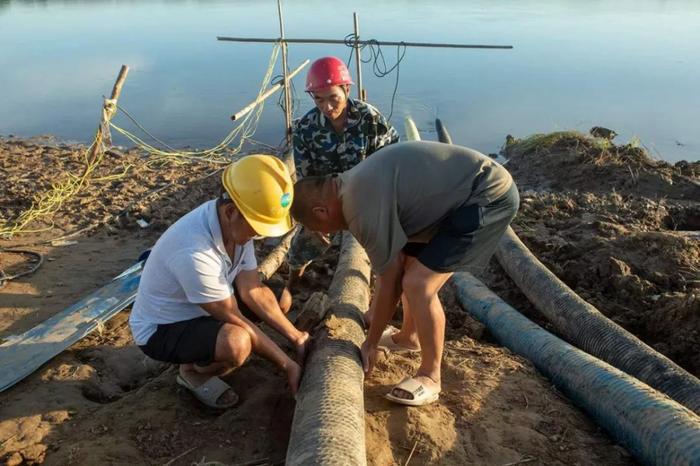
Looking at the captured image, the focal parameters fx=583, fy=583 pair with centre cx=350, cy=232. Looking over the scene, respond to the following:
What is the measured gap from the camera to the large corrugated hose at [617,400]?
7.98ft

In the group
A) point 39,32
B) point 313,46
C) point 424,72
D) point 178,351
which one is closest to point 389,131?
point 178,351

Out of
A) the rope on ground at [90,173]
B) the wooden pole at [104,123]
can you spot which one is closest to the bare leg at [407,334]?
the rope on ground at [90,173]

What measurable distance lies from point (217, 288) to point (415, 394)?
3.44 feet

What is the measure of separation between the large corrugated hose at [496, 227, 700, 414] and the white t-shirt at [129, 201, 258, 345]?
2.17 metres

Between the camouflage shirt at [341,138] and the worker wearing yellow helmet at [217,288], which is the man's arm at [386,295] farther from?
the camouflage shirt at [341,138]

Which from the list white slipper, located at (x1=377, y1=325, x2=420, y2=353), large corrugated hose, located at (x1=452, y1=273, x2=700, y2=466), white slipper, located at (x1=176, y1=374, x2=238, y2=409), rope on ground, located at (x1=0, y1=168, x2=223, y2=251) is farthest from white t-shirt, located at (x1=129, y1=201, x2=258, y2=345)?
rope on ground, located at (x1=0, y1=168, x2=223, y2=251)

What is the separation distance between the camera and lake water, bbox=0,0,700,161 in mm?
11258

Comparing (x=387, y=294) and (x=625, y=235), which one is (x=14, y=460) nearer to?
(x=387, y=294)

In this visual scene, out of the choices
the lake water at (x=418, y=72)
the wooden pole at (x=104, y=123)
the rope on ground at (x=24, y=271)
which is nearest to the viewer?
the rope on ground at (x=24, y=271)

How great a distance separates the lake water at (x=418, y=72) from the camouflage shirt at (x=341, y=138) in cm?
616

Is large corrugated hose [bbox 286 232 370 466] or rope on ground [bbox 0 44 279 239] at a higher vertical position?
large corrugated hose [bbox 286 232 370 466]

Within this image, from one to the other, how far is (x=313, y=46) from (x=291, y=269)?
13.6 metres

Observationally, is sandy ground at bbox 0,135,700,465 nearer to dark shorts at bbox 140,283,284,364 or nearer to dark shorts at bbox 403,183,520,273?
dark shorts at bbox 140,283,284,364

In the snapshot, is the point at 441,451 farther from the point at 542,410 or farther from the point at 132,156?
the point at 132,156
